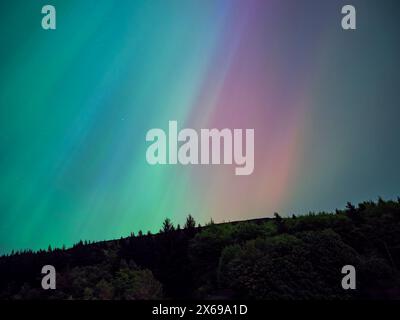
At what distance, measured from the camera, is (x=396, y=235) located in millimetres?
13555

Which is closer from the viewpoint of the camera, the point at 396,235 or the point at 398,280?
the point at 398,280

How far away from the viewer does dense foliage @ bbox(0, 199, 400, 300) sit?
1215 cm

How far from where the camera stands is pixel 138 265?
1405cm

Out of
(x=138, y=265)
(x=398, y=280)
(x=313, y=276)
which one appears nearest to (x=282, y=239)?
(x=313, y=276)

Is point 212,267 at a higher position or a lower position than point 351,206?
lower

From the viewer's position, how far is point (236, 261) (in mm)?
12539

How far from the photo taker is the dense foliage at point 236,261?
39.9 feet

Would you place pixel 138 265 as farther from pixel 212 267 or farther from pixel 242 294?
pixel 242 294

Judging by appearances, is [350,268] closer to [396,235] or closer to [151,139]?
[396,235]
